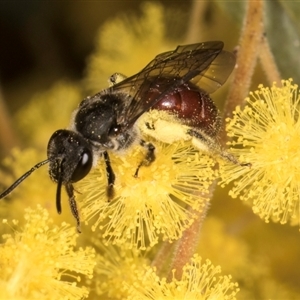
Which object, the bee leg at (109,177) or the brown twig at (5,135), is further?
the brown twig at (5,135)

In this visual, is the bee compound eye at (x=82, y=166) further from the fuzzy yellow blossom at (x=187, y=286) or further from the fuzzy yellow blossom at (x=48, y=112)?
the fuzzy yellow blossom at (x=48, y=112)

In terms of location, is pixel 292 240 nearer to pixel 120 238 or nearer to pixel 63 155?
pixel 120 238

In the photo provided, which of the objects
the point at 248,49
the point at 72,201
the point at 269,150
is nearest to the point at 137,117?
the point at 72,201

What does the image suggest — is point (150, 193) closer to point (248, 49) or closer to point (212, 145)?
point (212, 145)

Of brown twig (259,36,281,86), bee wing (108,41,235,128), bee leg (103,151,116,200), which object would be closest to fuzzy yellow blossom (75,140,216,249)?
bee leg (103,151,116,200)

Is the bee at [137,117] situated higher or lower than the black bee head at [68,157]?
higher

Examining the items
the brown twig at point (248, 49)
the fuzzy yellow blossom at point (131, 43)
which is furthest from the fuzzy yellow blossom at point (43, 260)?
the fuzzy yellow blossom at point (131, 43)

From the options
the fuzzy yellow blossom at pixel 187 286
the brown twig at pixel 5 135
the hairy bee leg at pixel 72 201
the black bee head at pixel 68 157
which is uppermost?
the brown twig at pixel 5 135

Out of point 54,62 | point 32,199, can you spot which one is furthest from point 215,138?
point 54,62
